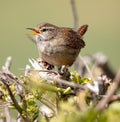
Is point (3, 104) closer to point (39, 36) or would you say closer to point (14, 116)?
point (14, 116)

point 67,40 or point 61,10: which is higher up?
point 67,40

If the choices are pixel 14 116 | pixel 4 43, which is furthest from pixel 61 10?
pixel 14 116

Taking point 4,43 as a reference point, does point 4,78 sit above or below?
above

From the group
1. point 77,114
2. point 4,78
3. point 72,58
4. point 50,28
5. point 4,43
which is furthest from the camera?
point 4,43

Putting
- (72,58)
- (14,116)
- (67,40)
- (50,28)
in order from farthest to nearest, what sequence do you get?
(50,28) < (67,40) < (72,58) < (14,116)

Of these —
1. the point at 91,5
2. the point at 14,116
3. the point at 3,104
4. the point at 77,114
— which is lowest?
the point at 91,5

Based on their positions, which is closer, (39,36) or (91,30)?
(39,36)

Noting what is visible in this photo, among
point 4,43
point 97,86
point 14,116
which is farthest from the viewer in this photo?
point 4,43

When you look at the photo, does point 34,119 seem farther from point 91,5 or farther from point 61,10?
point 91,5

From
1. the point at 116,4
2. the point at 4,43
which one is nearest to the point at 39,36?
the point at 4,43
